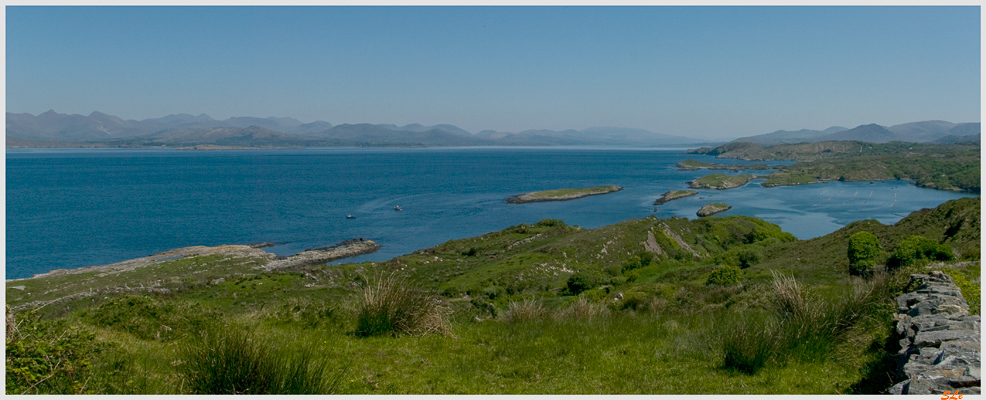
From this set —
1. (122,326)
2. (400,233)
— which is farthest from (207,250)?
(122,326)

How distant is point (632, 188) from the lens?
112m

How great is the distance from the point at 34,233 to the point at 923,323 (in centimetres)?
7397

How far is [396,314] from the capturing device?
9000 mm

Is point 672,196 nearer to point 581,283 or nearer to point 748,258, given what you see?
point 748,258

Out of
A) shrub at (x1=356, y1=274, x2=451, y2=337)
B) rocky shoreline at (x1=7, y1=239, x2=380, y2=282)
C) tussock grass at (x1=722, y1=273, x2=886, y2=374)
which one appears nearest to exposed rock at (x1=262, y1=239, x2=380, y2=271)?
rocky shoreline at (x1=7, y1=239, x2=380, y2=282)

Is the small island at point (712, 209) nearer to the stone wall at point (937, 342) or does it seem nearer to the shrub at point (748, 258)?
the shrub at point (748, 258)

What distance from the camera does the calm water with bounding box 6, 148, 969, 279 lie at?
54500mm

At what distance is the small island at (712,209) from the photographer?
76.3 meters

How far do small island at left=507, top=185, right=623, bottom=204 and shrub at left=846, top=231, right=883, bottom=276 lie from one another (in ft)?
222

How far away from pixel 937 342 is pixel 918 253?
12996 mm

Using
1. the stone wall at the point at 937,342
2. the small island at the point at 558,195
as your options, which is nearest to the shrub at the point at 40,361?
the stone wall at the point at 937,342

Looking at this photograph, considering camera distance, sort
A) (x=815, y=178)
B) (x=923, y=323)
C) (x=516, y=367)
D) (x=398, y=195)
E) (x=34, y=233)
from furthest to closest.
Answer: (x=815, y=178) < (x=398, y=195) < (x=34, y=233) < (x=516, y=367) < (x=923, y=323)

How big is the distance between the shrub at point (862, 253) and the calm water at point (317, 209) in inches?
1514

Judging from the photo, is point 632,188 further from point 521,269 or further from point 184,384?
point 184,384
